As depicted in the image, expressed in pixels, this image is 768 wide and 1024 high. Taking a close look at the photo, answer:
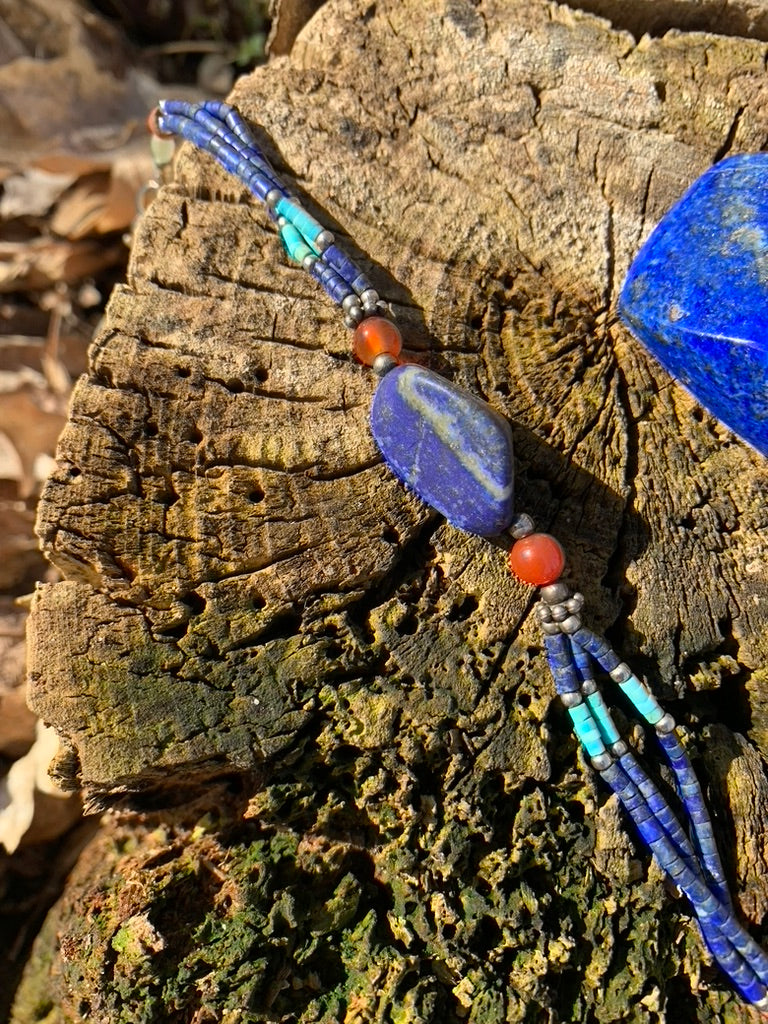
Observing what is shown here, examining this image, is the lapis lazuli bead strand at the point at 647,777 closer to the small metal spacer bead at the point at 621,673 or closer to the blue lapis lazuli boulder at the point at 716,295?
the small metal spacer bead at the point at 621,673

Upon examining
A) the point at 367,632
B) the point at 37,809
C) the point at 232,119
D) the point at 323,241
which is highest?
the point at 232,119

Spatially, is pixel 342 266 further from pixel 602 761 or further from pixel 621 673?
pixel 602 761

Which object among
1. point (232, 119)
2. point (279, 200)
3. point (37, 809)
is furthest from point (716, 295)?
point (37, 809)

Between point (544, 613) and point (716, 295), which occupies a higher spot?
point (716, 295)

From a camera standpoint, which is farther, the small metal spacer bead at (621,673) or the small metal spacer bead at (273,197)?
the small metal spacer bead at (273,197)

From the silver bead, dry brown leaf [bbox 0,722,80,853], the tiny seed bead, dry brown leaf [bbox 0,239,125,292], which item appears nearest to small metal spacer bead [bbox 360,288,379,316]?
the silver bead

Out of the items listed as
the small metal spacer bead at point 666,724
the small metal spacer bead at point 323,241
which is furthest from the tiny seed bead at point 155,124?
the small metal spacer bead at point 666,724
